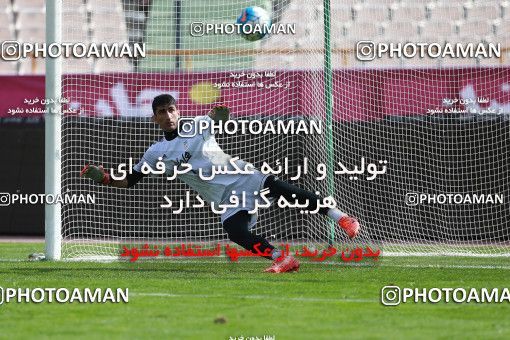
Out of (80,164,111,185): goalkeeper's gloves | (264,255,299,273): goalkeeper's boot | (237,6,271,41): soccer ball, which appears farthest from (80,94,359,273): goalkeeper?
(237,6,271,41): soccer ball

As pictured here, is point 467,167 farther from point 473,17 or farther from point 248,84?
point 473,17

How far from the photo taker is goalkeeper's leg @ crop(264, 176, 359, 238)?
11344 mm

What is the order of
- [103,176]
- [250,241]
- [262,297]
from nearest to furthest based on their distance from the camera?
[262,297]
[250,241]
[103,176]

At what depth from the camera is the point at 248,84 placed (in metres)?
17.0

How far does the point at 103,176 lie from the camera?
38.4ft

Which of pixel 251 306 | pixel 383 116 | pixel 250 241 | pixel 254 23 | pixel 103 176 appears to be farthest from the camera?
pixel 383 116

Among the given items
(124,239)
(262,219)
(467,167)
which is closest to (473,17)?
(467,167)

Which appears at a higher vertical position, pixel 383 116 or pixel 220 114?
pixel 383 116

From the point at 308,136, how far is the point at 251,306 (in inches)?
310

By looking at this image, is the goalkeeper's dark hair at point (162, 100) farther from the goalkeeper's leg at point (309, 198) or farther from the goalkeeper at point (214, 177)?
the goalkeeper's leg at point (309, 198)

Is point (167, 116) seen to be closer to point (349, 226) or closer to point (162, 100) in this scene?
point (162, 100)

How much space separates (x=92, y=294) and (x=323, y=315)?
2.25 m

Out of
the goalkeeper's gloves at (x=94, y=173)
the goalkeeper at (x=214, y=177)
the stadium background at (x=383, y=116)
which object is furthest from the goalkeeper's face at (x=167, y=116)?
the stadium background at (x=383, y=116)

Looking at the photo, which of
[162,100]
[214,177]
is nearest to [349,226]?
[214,177]
